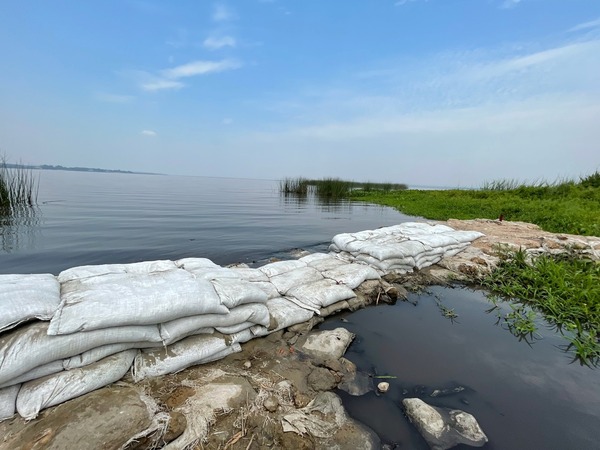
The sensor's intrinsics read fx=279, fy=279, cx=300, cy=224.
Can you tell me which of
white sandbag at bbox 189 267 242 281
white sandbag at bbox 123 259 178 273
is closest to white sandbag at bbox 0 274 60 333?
white sandbag at bbox 123 259 178 273

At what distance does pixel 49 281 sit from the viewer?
235cm

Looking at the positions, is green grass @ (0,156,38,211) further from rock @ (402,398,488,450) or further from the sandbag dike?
rock @ (402,398,488,450)

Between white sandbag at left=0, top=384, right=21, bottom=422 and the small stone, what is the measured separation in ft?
4.98

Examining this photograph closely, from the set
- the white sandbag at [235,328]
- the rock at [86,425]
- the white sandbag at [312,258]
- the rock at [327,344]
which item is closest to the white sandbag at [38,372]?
the rock at [86,425]

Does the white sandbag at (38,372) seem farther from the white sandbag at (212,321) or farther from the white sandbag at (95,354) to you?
the white sandbag at (212,321)

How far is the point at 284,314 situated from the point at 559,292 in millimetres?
4275

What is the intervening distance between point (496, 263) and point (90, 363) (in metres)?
6.39

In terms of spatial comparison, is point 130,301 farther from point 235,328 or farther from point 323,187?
point 323,187

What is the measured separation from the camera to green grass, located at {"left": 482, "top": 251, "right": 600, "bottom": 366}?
3.36 metres

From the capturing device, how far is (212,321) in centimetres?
248

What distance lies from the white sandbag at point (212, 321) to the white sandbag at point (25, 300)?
2.51 feet

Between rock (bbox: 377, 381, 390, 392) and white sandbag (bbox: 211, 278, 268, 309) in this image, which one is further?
white sandbag (bbox: 211, 278, 268, 309)

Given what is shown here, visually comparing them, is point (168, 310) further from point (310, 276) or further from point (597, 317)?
point (597, 317)

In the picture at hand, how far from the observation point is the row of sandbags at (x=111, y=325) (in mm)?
1742
